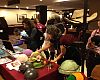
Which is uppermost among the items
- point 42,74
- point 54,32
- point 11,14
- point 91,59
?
point 54,32

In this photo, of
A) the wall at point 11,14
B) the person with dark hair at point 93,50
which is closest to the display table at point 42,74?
the person with dark hair at point 93,50

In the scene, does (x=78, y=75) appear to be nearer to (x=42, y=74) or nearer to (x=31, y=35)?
(x=42, y=74)

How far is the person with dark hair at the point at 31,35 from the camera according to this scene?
355 cm

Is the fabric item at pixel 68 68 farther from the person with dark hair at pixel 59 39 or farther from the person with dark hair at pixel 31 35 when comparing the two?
the person with dark hair at pixel 31 35

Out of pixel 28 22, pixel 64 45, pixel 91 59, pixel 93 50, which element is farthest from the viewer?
pixel 28 22

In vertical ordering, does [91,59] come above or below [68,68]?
below

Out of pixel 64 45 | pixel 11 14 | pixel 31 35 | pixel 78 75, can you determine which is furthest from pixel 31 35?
pixel 11 14

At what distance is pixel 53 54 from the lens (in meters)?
→ 2.86

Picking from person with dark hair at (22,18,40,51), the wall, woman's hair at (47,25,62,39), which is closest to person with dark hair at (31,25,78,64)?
woman's hair at (47,25,62,39)

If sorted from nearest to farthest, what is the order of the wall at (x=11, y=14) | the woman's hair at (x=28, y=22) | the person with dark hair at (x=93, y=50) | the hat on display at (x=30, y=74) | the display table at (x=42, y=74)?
the hat on display at (x=30, y=74), the display table at (x=42, y=74), the person with dark hair at (x=93, y=50), the woman's hair at (x=28, y=22), the wall at (x=11, y=14)

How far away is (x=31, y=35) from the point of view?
3621 mm

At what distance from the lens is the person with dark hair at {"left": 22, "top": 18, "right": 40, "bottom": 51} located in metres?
3.55

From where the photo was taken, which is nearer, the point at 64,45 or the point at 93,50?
the point at 64,45

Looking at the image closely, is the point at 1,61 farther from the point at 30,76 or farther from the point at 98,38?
the point at 98,38
